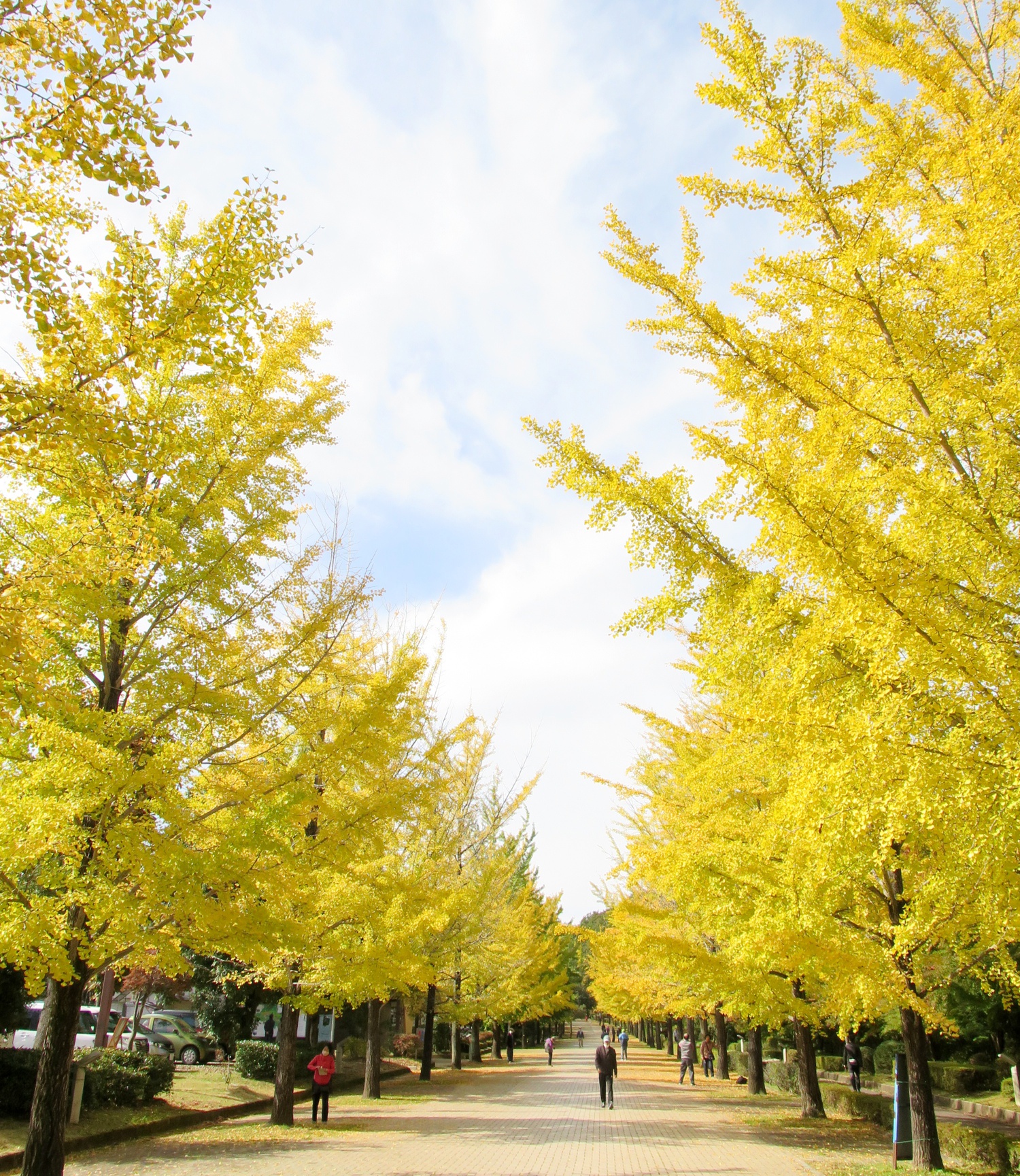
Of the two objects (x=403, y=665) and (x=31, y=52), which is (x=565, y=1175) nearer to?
(x=403, y=665)

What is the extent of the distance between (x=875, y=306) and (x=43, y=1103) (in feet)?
32.5

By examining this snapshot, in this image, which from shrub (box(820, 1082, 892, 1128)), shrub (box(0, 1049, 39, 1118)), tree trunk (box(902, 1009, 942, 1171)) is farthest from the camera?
shrub (box(820, 1082, 892, 1128))

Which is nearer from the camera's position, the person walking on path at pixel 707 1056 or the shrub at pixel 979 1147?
the shrub at pixel 979 1147

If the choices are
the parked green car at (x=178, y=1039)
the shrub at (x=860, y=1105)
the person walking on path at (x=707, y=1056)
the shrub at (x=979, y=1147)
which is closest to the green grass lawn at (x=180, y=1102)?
the parked green car at (x=178, y=1039)

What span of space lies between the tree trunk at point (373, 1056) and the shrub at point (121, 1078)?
533 centimetres

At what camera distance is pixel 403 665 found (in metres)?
10.3

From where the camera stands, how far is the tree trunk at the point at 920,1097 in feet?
29.4

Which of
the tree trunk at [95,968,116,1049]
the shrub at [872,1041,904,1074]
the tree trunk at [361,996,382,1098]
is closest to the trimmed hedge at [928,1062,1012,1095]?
the shrub at [872,1041,904,1074]

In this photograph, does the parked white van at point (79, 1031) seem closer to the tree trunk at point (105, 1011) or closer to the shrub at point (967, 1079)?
the tree trunk at point (105, 1011)

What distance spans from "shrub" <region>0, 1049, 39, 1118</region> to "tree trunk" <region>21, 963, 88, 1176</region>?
3999mm

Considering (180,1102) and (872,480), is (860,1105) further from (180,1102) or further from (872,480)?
(872,480)

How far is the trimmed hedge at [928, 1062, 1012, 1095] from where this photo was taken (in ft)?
70.5

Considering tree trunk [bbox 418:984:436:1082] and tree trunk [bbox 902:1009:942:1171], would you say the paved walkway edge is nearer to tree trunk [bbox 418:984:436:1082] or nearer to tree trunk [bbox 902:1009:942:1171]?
tree trunk [bbox 418:984:436:1082]

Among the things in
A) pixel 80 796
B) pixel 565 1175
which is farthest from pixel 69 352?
pixel 565 1175
